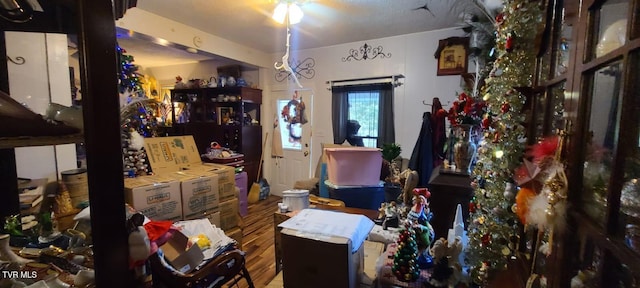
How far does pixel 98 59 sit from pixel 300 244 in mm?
862

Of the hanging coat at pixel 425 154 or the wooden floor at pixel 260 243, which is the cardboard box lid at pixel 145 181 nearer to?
the wooden floor at pixel 260 243

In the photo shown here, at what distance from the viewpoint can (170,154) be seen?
2.75 m

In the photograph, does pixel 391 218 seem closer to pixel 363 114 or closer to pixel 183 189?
pixel 183 189

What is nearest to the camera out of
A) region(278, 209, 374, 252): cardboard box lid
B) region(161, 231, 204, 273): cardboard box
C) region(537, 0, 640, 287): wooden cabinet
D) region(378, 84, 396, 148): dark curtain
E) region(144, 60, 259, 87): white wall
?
region(537, 0, 640, 287): wooden cabinet

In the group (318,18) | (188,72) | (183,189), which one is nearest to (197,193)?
(183,189)

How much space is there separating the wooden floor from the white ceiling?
2.49 m

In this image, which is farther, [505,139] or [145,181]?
[145,181]

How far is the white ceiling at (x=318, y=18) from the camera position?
8.23 feet

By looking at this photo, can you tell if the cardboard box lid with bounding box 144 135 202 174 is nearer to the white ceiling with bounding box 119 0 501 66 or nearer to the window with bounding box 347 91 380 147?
the white ceiling with bounding box 119 0 501 66

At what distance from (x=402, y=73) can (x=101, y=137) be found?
11.6 feet

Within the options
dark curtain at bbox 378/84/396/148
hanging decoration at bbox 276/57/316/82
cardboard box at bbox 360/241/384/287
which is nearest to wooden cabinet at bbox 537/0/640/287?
cardboard box at bbox 360/241/384/287

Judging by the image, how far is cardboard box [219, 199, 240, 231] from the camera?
2.74m

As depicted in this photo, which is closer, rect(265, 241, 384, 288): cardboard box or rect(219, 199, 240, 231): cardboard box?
rect(265, 241, 384, 288): cardboard box

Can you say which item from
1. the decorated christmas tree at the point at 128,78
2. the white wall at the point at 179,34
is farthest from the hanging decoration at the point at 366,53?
the decorated christmas tree at the point at 128,78
